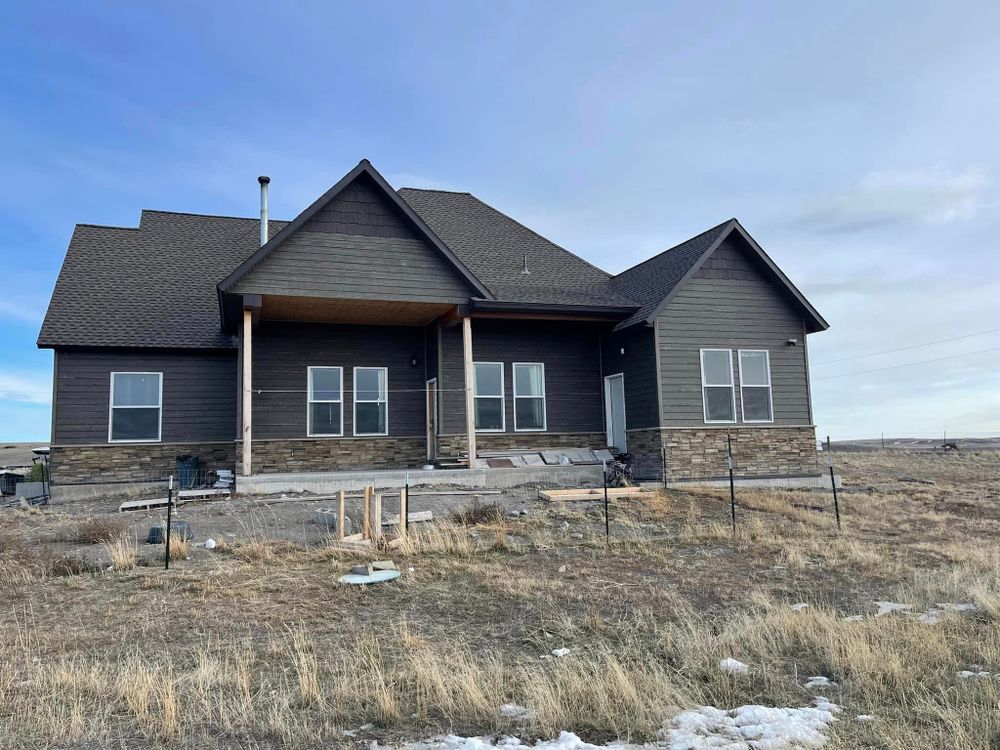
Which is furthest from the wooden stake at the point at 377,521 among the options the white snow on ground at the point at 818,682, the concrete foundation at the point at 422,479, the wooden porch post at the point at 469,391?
the white snow on ground at the point at 818,682

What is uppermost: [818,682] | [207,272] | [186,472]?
[207,272]

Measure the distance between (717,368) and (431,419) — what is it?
7.15 m

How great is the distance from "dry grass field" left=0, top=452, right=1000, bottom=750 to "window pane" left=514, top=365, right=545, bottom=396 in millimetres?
7337

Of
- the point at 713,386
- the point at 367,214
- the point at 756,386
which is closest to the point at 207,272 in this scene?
the point at 367,214

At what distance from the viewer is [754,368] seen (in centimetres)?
1783

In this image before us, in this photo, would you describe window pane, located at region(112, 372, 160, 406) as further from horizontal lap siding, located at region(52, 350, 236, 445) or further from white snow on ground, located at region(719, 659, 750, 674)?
white snow on ground, located at region(719, 659, 750, 674)

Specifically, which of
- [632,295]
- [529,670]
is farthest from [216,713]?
[632,295]

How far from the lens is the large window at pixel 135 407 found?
682 inches

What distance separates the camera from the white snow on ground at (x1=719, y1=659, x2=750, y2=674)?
518 cm

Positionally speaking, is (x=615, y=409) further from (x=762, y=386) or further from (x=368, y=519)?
(x=368, y=519)

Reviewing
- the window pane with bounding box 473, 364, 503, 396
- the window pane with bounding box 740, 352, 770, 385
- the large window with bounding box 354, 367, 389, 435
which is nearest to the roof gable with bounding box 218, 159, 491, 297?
the window pane with bounding box 473, 364, 503, 396

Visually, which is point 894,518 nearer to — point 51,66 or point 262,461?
point 262,461

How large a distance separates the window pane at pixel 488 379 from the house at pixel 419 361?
0.12ft

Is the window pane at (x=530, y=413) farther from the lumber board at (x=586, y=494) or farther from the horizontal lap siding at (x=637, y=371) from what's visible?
the lumber board at (x=586, y=494)
